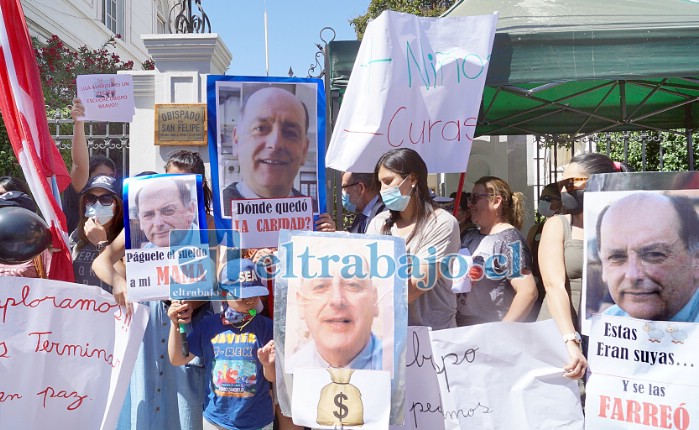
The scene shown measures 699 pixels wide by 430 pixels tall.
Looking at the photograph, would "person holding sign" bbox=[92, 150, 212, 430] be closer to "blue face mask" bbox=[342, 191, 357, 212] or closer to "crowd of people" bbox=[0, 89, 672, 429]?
"crowd of people" bbox=[0, 89, 672, 429]

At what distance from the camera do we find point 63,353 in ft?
9.41

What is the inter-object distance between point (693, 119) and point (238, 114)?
17.7 feet

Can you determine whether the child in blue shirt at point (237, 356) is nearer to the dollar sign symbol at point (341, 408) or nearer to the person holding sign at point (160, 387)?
the person holding sign at point (160, 387)

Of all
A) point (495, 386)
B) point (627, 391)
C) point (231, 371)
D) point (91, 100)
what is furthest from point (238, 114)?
point (91, 100)

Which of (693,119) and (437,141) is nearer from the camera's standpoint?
(437,141)

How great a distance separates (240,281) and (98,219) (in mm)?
822

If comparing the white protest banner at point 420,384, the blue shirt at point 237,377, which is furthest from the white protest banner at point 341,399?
the blue shirt at point 237,377

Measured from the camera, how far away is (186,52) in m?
7.39

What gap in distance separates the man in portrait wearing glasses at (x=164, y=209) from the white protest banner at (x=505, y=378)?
121cm

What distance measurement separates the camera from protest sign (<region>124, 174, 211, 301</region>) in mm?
2904

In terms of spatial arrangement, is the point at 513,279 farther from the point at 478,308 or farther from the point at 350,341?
the point at 350,341

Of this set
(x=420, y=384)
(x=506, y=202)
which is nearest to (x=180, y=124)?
(x=506, y=202)

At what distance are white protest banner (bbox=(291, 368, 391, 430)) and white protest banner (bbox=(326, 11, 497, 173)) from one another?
3.71ft

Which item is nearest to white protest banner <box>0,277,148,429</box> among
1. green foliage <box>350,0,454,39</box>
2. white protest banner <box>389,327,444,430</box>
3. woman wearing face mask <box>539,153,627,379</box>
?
white protest banner <box>389,327,444,430</box>
